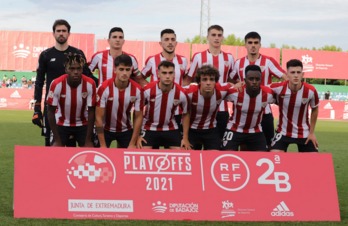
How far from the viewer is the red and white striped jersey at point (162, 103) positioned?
23.7ft

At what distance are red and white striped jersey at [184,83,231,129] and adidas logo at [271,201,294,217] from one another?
72.1 inches

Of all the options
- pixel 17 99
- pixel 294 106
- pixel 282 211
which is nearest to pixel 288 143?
pixel 294 106

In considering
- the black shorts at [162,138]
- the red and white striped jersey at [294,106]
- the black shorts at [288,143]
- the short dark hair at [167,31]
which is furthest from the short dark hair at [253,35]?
the black shorts at [162,138]

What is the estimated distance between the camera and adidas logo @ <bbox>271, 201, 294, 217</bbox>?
5953 millimetres

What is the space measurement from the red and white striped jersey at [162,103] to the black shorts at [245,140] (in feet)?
2.49

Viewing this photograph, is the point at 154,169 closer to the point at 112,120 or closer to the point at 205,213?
the point at 205,213

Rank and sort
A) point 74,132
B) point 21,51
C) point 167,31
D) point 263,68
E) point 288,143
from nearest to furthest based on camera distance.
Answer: point 74,132 < point 288,143 < point 167,31 < point 263,68 < point 21,51

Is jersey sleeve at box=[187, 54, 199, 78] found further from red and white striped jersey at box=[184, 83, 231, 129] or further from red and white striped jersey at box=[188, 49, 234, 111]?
red and white striped jersey at box=[184, 83, 231, 129]

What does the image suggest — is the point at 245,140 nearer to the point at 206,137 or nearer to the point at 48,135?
the point at 206,137

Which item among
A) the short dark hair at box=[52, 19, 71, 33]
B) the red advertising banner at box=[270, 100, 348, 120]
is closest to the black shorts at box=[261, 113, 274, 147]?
the short dark hair at box=[52, 19, 71, 33]

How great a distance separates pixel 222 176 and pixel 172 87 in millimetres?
1646

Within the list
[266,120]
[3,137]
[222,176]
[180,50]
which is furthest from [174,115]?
[180,50]

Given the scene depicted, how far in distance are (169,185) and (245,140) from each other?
199cm

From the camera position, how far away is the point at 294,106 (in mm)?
7469
